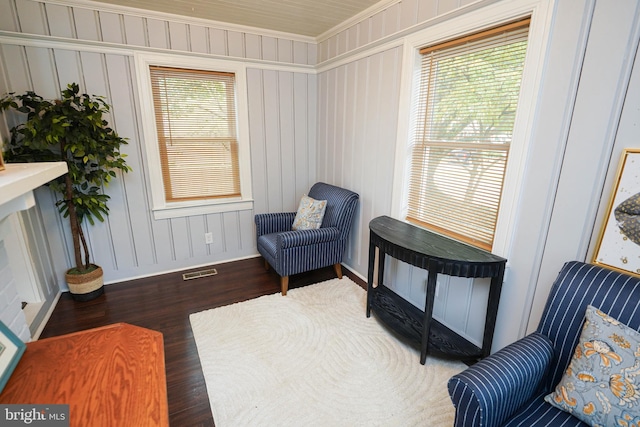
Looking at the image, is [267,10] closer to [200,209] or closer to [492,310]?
[200,209]

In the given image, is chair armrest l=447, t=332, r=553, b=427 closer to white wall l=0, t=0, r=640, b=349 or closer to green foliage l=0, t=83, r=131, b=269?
white wall l=0, t=0, r=640, b=349

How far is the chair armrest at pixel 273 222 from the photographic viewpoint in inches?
128

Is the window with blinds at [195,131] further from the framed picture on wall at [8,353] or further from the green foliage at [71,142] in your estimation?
the framed picture on wall at [8,353]

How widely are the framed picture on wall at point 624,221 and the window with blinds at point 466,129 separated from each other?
1.80ft

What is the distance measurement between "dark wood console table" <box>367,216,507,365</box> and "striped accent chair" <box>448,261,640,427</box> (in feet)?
1.40

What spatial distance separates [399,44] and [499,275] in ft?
6.12

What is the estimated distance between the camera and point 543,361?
4.21 feet

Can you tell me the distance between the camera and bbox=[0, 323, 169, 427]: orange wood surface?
803 millimetres

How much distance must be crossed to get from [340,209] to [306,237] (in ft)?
1.50

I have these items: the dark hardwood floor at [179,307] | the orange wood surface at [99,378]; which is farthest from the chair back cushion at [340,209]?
the orange wood surface at [99,378]

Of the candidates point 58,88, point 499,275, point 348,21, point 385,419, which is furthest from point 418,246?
point 58,88

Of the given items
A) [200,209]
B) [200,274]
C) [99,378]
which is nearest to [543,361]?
[99,378]

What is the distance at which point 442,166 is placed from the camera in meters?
2.23

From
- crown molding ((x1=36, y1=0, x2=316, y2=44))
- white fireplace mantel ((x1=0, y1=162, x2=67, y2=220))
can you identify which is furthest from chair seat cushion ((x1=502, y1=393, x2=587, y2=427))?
crown molding ((x1=36, y1=0, x2=316, y2=44))
